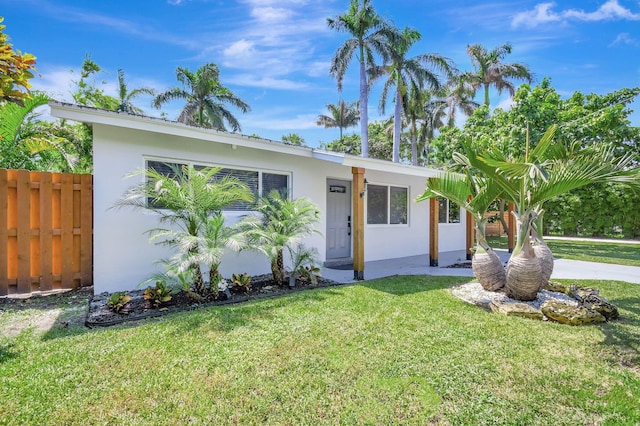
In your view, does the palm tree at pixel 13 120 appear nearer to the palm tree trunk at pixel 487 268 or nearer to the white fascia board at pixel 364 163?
the white fascia board at pixel 364 163

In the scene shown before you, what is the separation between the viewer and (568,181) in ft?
14.2

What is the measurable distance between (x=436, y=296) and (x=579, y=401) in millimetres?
2977

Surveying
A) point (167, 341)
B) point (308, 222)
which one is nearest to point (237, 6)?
point (308, 222)

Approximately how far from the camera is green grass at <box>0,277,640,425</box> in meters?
2.29

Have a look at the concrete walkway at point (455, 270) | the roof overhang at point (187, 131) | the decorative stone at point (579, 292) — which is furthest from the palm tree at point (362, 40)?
the decorative stone at point (579, 292)

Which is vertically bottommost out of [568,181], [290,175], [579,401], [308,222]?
[579,401]

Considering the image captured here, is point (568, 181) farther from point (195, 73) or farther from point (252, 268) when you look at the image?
point (195, 73)

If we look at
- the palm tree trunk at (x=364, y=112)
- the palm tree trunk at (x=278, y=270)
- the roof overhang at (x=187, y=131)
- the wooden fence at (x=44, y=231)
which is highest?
the palm tree trunk at (x=364, y=112)

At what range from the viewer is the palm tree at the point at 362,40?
58.9 ft

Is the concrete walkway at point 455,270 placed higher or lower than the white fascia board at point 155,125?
lower

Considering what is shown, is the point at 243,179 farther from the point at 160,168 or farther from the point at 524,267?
the point at 524,267

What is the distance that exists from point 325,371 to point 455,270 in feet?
20.0

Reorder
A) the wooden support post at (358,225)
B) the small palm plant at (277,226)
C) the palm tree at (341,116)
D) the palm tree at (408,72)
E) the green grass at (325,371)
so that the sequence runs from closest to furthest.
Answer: the green grass at (325,371)
the small palm plant at (277,226)
the wooden support post at (358,225)
the palm tree at (408,72)
the palm tree at (341,116)

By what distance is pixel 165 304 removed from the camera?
4.83m
